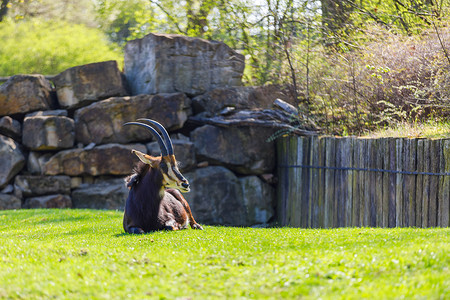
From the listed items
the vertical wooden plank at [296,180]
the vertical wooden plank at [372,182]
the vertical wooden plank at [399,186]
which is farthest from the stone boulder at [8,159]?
the vertical wooden plank at [399,186]

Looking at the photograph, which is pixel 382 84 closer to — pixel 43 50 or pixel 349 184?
pixel 349 184

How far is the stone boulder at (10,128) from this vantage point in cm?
1612

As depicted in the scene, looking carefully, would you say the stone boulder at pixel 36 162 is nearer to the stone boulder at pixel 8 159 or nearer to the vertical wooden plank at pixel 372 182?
the stone boulder at pixel 8 159

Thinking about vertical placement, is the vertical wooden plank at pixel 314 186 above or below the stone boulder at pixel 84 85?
below

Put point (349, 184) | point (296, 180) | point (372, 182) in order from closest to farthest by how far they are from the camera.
→ point (372, 182) < point (349, 184) < point (296, 180)

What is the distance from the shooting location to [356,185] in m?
13.0

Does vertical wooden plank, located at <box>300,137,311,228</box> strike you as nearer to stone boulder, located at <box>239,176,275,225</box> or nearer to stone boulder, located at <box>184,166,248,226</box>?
stone boulder, located at <box>239,176,275,225</box>

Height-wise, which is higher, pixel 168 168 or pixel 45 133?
pixel 45 133

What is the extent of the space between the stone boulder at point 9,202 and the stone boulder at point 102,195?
1.55 metres

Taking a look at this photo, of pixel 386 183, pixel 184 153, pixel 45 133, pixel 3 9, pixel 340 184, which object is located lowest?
pixel 340 184

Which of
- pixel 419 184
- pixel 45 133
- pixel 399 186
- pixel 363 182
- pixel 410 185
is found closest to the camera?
pixel 419 184

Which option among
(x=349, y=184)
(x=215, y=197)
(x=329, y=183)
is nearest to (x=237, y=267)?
(x=349, y=184)

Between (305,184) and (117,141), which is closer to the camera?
(305,184)

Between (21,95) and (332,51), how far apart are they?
32.2ft
